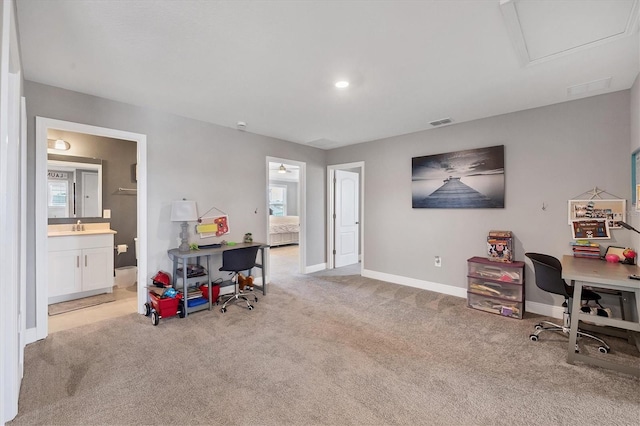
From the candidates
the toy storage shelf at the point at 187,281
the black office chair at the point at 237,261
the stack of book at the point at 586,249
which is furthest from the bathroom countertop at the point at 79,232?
the stack of book at the point at 586,249

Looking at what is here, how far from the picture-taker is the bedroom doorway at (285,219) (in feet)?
18.0

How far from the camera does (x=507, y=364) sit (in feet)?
7.82

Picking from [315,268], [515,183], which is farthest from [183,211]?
[515,183]

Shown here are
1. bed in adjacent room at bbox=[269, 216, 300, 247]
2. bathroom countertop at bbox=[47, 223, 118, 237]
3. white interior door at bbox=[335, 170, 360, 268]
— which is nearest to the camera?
bathroom countertop at bbox=[47, 223, 118, 237]

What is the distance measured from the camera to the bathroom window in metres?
10.1

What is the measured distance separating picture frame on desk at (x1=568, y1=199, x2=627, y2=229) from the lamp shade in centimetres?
448

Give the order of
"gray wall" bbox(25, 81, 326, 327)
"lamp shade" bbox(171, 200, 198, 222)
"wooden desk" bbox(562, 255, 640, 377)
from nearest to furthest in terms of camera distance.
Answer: "wooden desk" bbox(562, 255, 640, 377)
"gray wall" bbox(25, 81, 326, 327)
"lamp shade" bbox(171, 200, 198, 222)

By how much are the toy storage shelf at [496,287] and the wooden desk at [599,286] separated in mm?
752

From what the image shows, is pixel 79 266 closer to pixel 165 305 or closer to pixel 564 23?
pixel 165 305

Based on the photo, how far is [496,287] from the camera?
354cm

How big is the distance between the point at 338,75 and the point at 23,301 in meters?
3.51

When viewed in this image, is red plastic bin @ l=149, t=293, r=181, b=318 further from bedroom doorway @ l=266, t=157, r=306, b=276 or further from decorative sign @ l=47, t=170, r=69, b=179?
decorative sign @ l=47, t=170, r=69, b=179

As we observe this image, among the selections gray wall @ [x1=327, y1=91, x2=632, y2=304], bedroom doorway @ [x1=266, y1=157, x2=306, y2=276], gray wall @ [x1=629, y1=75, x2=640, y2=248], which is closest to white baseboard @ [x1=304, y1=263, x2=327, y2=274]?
bedroom doorway @ [x1=266, y1=157, x2=306, y2=276]

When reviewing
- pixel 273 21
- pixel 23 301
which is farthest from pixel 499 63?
pixel 23 301
